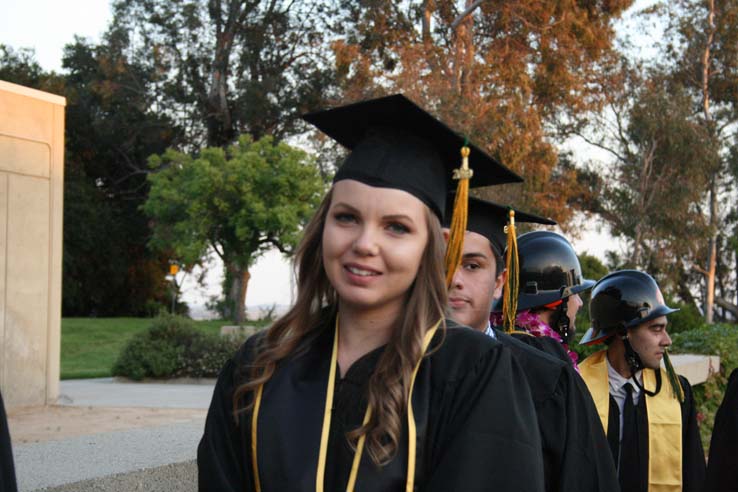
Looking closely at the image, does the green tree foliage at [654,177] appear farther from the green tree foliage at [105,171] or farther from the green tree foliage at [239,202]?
the green tree foliage at [105,171]

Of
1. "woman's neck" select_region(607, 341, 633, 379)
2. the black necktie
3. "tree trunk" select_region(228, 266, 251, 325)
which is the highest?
"tree trunk" select_region(228, 266, 251, 325)

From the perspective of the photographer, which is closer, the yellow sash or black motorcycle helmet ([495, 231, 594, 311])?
the yellow sash

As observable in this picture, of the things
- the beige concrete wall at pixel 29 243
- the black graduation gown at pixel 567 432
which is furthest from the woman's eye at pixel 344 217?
the beige concrete wall at pixel 29 243

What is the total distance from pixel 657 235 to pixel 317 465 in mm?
36618

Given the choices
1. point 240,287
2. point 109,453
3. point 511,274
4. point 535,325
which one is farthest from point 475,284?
point 240,287

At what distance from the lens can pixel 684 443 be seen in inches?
193

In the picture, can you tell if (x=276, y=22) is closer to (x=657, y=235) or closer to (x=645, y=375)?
(x=657, y=235)

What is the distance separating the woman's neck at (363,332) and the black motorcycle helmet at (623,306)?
2925 mm

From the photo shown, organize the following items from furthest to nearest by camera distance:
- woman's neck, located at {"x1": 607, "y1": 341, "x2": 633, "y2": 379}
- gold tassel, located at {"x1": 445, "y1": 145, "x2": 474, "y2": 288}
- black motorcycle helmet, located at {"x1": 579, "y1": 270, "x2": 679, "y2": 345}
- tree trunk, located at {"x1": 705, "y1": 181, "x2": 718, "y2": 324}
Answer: tree trunk, located at {"x1": 705, "y1": 181, "x2": 718, "y2": 324}
black motorcycle helmet, located at {"x1": 579, "y1": 270, "x2": 679, "y2": 345}
woman's neck, located at {"x1": 607, "y1": 341, "x2": 633, "y2": 379}
gold tassel, located at {"x1": 445, "y1": 145, "x2": 474, "y2": 288}

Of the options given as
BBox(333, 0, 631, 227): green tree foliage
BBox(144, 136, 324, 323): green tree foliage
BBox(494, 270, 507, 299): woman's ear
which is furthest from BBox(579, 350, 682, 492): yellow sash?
BBox(144, 136, 324, 323): green tree foliage

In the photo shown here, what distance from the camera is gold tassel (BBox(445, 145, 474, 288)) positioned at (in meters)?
2.70

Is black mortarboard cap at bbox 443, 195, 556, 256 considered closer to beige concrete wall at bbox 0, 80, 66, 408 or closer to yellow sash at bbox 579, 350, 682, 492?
yellow sash at bbox 579, 350, 682, 492

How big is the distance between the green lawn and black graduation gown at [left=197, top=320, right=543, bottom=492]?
53.4ft

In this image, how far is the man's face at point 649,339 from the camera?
5141 mm
